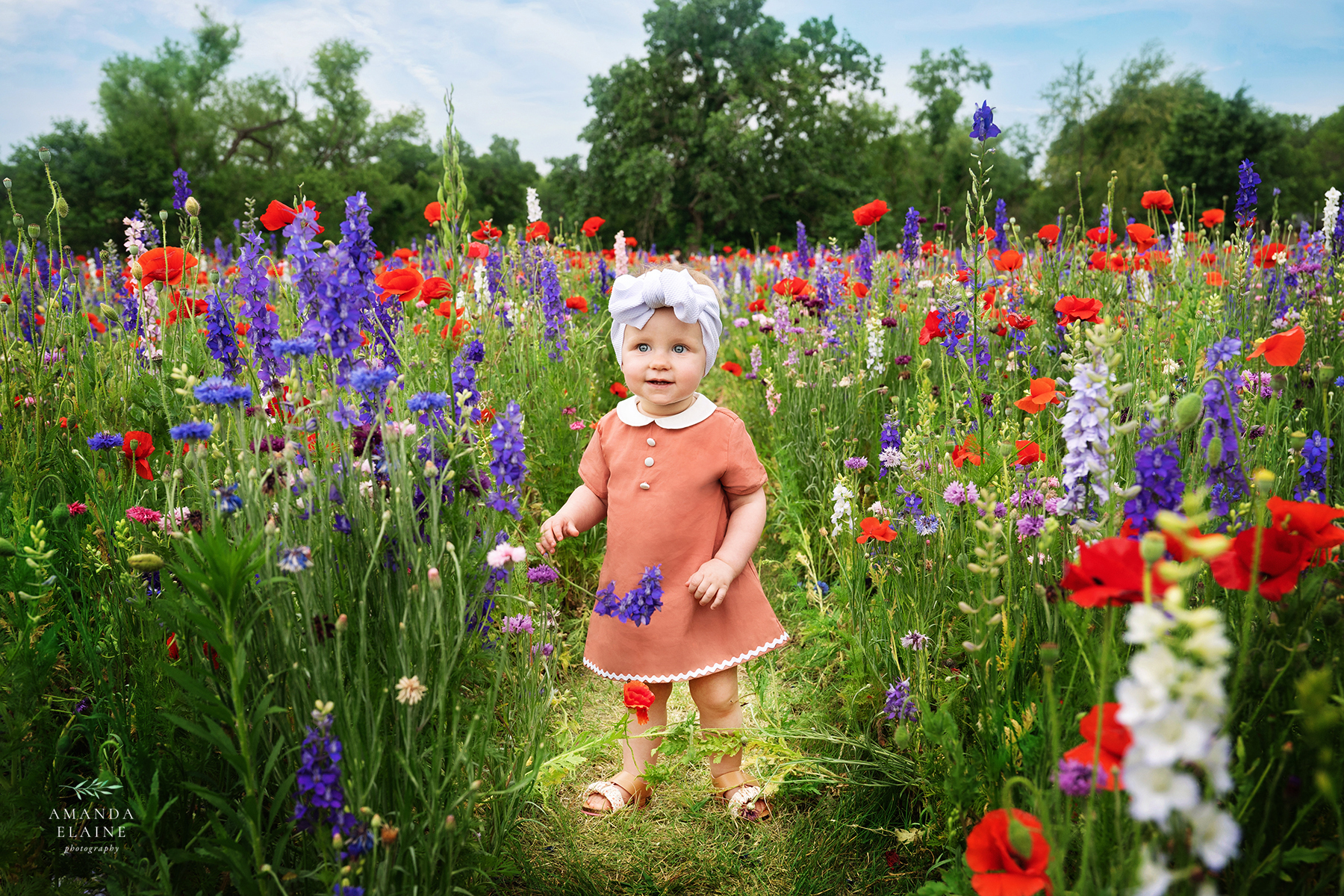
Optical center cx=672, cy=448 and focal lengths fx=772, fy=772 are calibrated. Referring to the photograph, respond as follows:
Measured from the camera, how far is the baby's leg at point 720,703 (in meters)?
2.29

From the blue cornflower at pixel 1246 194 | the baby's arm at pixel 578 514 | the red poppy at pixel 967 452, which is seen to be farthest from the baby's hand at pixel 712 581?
the blue cornflower at pixel 1246 194

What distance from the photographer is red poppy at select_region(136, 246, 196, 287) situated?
218cm

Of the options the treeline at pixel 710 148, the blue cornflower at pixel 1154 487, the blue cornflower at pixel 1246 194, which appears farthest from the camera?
the treeline at pixel 710 148

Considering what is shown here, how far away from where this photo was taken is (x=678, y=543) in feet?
7.20

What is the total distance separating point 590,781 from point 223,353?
1601mm

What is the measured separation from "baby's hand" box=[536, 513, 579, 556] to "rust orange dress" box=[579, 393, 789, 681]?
0.11m

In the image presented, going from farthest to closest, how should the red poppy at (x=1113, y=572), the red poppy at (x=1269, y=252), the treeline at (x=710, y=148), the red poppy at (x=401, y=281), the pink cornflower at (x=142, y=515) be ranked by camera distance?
the treeline at (x=710, y=148)
the red poppy at (x=1269, y=252)
the red poppy at (x=401, y=281)
the pink cornflower at (x=142, y=515)
the red poppy at (x=1113, y=572)

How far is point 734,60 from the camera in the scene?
1220 inches

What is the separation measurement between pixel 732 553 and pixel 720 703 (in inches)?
19.2

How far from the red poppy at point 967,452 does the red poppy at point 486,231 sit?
2543mm

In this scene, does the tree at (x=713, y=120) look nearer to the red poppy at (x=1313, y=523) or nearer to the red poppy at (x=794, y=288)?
the red poppy at (x=794, y=288)

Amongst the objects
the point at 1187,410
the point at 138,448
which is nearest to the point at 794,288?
the point at 1187,410

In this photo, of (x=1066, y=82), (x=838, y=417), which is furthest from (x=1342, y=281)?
(x=1066, y=82)

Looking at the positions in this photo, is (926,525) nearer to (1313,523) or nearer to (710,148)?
(1313,523)
